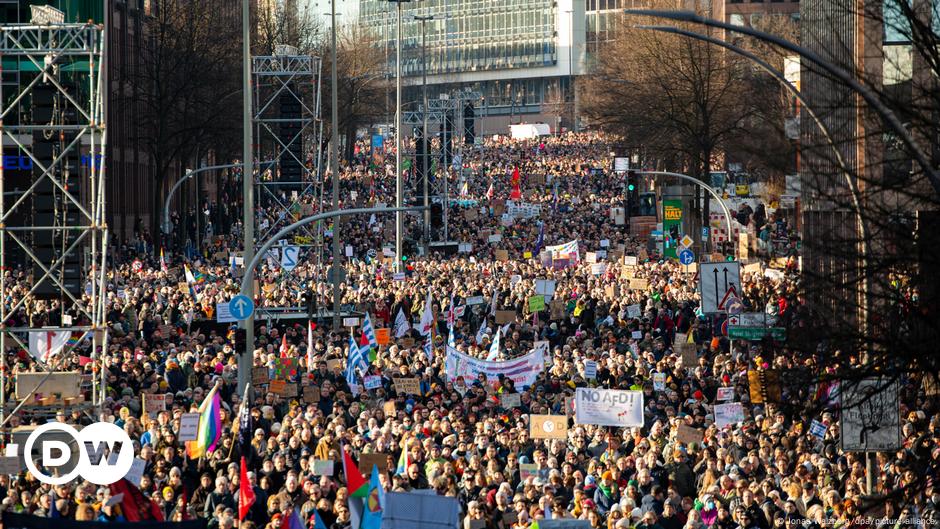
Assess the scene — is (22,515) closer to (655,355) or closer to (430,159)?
(655,355)

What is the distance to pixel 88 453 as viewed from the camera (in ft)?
61.4

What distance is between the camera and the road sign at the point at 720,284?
30.1m

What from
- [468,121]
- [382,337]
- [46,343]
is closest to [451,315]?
[382,337]

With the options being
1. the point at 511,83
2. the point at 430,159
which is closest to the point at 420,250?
the point at 430,159

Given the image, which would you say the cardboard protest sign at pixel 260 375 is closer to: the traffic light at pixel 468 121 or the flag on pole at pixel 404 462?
the flag on pole at pixel 404 462

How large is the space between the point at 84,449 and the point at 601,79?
193ft

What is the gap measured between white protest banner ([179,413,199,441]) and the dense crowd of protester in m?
0.31

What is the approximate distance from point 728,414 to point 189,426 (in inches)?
257

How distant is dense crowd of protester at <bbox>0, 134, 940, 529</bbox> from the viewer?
16.7m

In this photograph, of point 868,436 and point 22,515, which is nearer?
point 22,515

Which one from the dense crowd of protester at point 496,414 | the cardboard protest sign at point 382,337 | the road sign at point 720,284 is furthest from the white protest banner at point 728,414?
the cardboard protest sign at point 382,337

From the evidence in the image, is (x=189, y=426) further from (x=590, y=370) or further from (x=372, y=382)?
(x=590, y=370)

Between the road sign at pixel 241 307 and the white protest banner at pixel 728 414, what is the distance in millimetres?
Answer: 7907

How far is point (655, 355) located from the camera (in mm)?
28469
